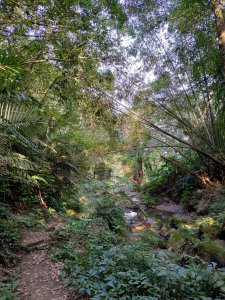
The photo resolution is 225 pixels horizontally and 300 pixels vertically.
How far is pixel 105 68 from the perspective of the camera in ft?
22.5

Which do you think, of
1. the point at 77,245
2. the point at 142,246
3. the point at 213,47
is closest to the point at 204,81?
the point at 213,47

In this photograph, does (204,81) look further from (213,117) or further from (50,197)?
(50,197)

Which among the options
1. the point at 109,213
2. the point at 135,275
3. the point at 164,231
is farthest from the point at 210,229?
the point at 135,275

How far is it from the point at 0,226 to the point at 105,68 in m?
4.98

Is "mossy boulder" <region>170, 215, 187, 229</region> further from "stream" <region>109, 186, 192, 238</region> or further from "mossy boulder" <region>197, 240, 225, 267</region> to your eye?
"mossy boulder" <region>197, 240, 225, 267</region>

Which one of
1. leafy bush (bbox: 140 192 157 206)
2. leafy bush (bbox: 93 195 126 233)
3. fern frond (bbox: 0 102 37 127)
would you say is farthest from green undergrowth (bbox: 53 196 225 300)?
leafy bush (bbox: 140 192 157 206)

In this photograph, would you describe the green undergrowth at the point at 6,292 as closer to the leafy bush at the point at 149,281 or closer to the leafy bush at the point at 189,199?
the leafy bush at the point at 149,281

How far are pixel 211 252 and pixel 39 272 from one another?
3.04m

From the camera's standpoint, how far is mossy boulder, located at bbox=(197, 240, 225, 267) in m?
4.20

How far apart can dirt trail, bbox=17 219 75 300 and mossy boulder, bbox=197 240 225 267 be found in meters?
2.69

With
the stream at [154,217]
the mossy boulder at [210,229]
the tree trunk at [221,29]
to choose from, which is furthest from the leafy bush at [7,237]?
the tree trunk at [221,29]

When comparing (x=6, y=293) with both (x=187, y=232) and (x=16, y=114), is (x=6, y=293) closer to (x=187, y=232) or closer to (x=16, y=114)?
(x=16, y=114)

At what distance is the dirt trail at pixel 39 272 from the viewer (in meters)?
2.70

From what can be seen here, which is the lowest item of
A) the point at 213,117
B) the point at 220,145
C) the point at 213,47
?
the point at 220,145
